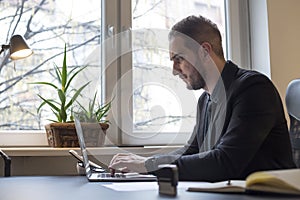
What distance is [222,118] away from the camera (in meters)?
1.56

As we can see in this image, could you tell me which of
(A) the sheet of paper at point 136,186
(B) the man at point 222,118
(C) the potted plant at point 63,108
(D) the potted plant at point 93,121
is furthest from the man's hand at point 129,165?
(C) the potted plant at point 63,108

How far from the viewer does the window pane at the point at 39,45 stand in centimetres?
224

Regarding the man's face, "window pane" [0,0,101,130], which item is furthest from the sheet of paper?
"window pane" [0,0,101,130]

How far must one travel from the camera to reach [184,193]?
3.11ft

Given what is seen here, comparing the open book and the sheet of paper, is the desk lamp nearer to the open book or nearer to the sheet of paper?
the sheet of paper

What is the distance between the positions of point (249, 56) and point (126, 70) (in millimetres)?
793

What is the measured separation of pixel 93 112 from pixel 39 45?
492 millimetres

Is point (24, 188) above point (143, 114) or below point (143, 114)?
below

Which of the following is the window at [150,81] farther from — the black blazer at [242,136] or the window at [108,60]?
the black blazer at [242,136]

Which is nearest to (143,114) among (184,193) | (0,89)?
(0,89)

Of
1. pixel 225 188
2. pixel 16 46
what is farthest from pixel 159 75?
pixel 225 188

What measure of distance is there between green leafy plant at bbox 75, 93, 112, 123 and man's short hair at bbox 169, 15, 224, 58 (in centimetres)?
64

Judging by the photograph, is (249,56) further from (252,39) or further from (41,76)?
(41,76)

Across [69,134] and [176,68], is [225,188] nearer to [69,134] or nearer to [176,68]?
[176,68]
